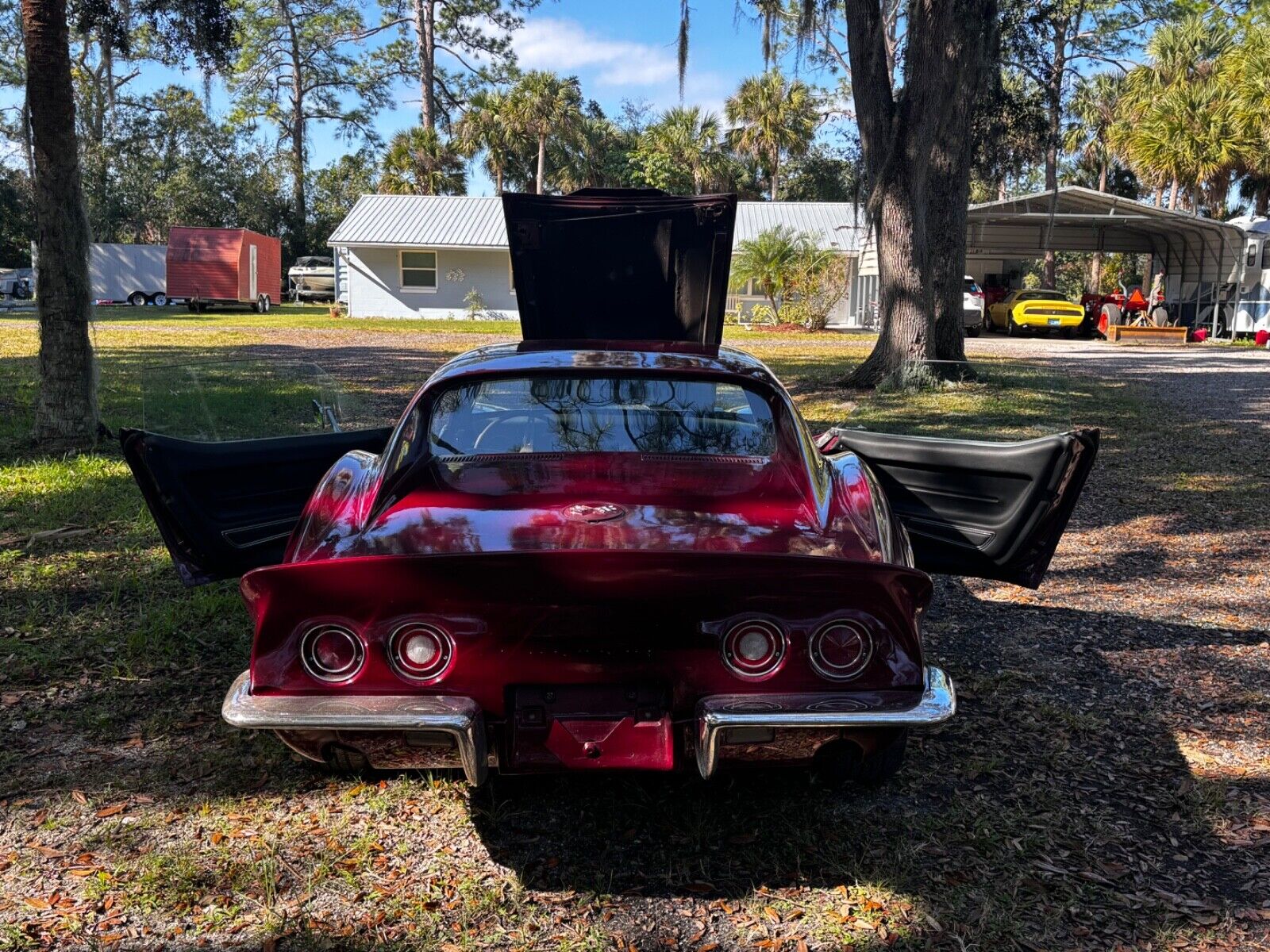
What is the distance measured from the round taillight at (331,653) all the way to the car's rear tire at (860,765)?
1.22 m

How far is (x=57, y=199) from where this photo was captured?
7.37 m

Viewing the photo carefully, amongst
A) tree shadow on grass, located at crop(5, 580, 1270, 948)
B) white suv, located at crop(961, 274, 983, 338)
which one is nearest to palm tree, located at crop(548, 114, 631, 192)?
white suv, located at crop(961, 274, 983, 338)

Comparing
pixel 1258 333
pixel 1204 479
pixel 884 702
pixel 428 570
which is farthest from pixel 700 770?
pixel 1258 333

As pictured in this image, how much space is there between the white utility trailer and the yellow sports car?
27.3 meters

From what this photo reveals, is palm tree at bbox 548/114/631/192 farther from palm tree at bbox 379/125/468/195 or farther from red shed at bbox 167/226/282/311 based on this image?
red shed at bbox 167/226/282/311

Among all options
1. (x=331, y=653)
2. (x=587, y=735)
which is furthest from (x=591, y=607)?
(x=331, y=653)

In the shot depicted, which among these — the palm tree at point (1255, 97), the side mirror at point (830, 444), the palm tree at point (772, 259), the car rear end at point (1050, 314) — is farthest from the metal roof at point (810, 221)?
the side mirror at point (830, 444)

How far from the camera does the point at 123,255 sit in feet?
120

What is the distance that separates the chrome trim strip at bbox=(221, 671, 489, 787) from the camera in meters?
2.53

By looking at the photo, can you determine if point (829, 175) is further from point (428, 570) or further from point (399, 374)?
point (428, 570)

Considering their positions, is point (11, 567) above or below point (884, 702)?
below

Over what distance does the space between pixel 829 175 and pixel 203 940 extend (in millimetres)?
52059

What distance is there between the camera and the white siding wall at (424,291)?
32.1 m

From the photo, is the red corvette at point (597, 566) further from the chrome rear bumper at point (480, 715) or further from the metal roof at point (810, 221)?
the metal roof at point (810, 221)
